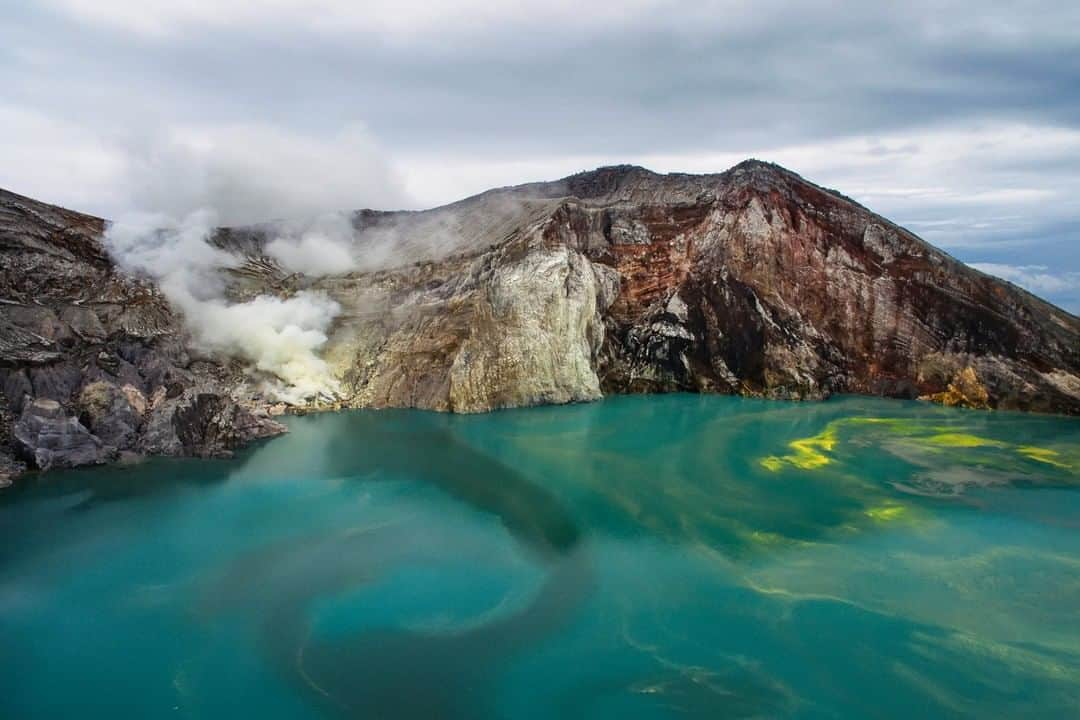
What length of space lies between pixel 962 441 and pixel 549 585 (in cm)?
2171

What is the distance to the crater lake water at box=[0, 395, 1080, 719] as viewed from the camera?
11.7 metres

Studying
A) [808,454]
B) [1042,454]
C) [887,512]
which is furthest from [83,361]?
[1042,454]

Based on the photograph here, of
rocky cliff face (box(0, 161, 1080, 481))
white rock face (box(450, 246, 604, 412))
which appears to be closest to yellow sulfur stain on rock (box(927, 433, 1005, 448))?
rocky cliff face (box(0, 161, 1080, 481))

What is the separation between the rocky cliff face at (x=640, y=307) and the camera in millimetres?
32938

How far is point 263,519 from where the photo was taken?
19.8m

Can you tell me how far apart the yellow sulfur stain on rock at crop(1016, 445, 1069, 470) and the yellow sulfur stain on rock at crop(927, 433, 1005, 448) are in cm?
85

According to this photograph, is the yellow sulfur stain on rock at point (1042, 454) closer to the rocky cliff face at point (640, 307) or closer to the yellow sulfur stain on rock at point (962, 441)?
the yellow sulfur stain on rock at point (962, 441)

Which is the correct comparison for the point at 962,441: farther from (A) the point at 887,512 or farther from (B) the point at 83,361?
(B) the point at 83,361

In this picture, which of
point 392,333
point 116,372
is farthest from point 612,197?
point 116,372

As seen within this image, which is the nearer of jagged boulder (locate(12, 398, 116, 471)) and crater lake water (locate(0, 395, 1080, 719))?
crater lake water (locate(0, 395, 1080, 719))

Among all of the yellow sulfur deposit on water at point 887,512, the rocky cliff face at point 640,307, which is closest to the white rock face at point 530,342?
the rocky cliff face at point 640,307

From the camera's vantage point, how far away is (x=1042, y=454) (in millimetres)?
26391

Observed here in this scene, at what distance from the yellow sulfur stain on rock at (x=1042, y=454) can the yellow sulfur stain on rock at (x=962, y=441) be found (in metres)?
0.85

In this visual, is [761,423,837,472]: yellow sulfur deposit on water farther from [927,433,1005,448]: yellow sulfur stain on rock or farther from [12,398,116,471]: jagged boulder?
[12,398,116,471]: jagged boulder
